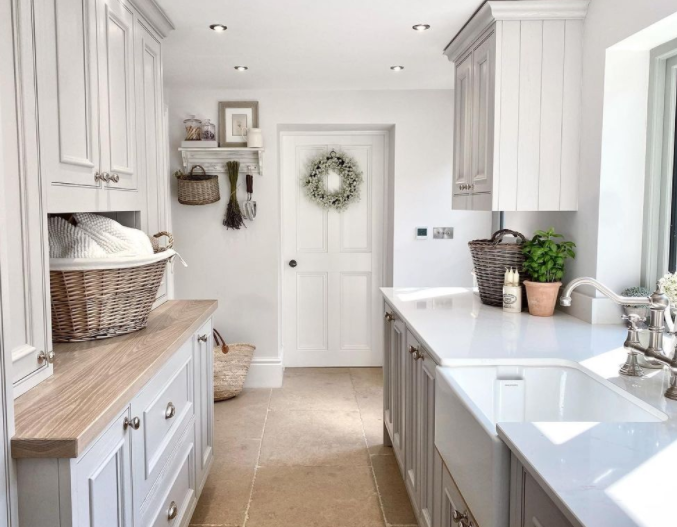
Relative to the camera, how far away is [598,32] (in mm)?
2492

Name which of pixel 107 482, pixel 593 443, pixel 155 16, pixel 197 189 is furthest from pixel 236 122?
pixel 593 443

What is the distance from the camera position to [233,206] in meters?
4.44

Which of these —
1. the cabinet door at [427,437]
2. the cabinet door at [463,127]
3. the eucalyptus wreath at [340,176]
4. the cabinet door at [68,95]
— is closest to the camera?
→ the cabinet door at [68,95]

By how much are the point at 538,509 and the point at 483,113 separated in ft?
6.97

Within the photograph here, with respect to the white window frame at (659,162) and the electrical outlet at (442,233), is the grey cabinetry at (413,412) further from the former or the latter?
the electrical outlet at (442,233)

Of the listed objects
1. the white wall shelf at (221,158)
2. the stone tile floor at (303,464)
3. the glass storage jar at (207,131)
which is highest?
the glass storage jar at (207,131)

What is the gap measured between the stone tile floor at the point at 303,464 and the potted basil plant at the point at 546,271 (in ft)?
3.59

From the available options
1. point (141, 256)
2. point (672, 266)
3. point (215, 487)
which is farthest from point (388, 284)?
point (141, 256)

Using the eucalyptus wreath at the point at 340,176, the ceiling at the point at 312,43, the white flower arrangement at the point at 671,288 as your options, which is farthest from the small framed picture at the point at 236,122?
the white flower arrangement at the point at 671,288

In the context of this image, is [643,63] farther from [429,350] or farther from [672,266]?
[429,350]

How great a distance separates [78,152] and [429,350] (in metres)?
1.31

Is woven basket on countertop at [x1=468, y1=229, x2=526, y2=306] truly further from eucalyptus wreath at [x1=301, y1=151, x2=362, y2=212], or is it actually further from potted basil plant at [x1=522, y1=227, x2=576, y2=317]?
eucalyptus wreath at [x1=301, y1=151, x2=362, y2=212]

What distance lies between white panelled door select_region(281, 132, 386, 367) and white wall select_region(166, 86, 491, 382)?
1.26ft

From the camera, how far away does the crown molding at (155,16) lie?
2.53m
